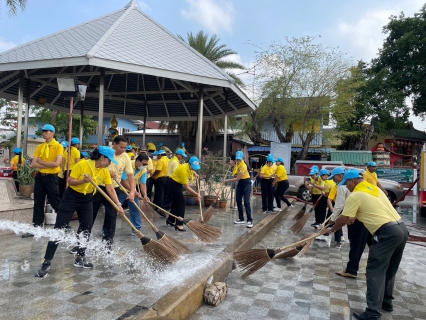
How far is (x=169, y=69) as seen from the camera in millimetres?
8008

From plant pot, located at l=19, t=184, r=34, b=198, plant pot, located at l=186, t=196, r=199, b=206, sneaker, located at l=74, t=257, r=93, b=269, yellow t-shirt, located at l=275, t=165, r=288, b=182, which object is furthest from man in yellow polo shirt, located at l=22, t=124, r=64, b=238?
yellow t-shirt, located at l=275, t=165, r=288, b=182

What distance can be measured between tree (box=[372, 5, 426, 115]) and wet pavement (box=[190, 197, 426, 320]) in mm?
23030

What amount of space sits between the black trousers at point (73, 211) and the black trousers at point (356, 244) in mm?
3661

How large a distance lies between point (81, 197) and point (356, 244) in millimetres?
3857

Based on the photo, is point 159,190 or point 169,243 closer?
point 169,243

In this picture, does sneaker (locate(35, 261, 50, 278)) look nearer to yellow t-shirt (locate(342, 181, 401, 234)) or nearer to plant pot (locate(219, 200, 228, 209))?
yellow t-shirt (locate(342, 181, 401, 234))

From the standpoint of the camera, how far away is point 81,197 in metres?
3.97

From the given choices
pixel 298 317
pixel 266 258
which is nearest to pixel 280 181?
pixel 266 258

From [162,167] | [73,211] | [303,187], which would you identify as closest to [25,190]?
[162,167]

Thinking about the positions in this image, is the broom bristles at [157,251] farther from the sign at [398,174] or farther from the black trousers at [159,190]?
the sign at [398,174]

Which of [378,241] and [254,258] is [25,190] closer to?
[254,258]

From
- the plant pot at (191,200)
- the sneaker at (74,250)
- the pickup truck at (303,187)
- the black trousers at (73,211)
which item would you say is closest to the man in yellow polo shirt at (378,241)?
the black trousers at (73,211)

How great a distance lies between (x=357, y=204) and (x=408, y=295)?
1.62m

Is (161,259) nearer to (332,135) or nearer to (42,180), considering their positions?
(42,180)
